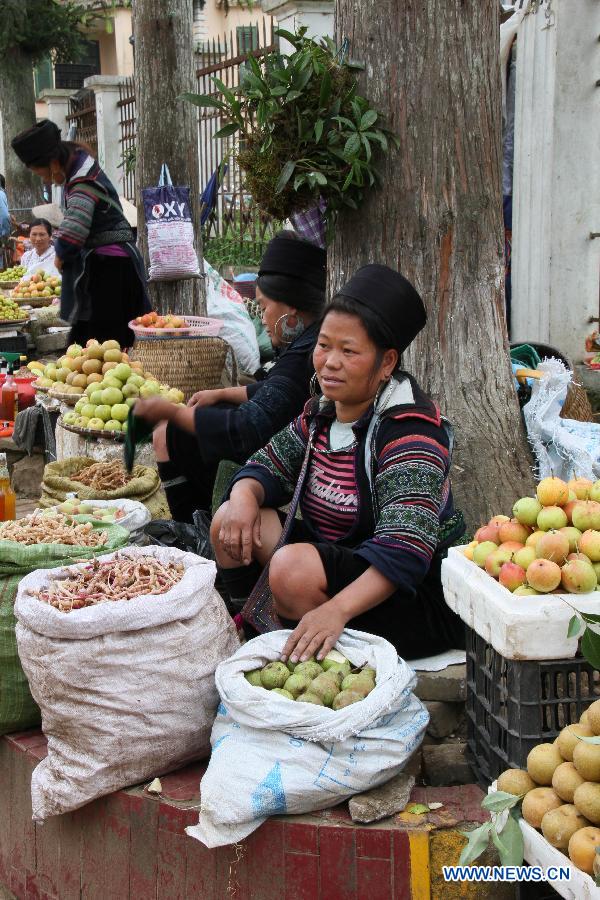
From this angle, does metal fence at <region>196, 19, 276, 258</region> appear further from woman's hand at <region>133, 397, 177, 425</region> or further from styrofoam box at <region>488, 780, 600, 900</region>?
styrofoam box at <region>488, 780, 600, 900</region>

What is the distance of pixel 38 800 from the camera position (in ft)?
Answer: 9.67

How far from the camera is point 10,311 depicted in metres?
10.8

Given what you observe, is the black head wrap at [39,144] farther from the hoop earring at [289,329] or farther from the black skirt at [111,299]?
the hoop earring at [289,329]

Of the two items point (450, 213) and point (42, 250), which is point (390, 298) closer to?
point (450, 213)

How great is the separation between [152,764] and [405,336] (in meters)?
1.40

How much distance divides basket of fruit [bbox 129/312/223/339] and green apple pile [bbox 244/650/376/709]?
14.1 feet

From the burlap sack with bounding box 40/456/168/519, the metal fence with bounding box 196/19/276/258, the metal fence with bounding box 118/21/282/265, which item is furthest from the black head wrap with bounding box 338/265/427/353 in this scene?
the metal fence with bounding box 196/19/276/258

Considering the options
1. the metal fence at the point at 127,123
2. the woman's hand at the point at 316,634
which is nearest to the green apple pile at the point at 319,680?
the woman's hand at the point at 316,634

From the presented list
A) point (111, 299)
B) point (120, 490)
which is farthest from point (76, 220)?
point (120, 490)

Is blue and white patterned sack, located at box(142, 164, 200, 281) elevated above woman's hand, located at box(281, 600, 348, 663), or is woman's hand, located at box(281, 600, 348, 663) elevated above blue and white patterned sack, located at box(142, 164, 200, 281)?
blue and white patterned sack, located at box(142, 164, 200, 281)

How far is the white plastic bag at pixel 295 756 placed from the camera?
255 cm

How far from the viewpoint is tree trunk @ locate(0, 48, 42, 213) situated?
61.4 feet

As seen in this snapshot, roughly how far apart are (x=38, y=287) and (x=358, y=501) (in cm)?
999

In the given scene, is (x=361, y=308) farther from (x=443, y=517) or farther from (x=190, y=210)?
(x=190, y=210)
